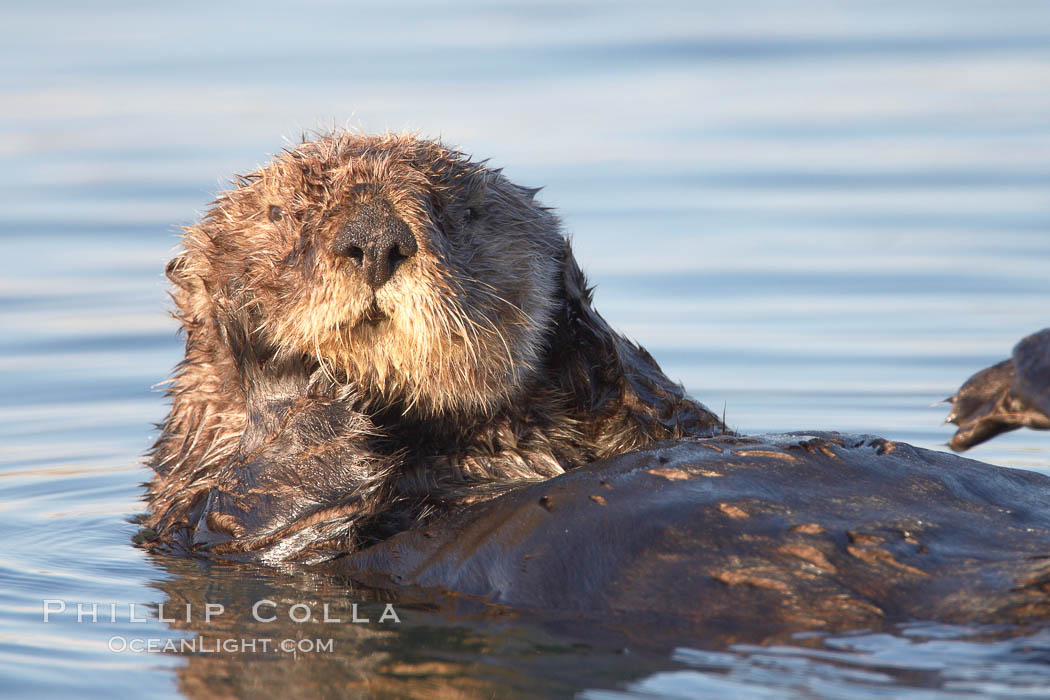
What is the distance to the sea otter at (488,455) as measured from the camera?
3502 mm

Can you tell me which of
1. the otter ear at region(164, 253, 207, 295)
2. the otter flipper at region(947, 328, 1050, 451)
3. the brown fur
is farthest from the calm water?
the otter flipper at region(947, 328, 1050, 451)

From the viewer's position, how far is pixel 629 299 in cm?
832

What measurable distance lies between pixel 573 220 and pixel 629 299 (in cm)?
111

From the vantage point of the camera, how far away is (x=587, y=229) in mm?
9188

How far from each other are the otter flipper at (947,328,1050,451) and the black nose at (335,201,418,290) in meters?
1.46

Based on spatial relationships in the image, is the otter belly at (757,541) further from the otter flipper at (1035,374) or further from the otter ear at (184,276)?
the otter ear at (184,276)

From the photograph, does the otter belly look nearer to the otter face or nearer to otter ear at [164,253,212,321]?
the otter face

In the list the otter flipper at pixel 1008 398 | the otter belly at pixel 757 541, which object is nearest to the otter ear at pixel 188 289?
the otter belly at pixel 757 541

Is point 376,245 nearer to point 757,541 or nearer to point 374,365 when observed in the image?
point 374,365

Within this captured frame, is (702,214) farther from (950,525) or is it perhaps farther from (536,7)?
(950,525)

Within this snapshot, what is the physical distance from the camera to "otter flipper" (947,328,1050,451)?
10.8ft

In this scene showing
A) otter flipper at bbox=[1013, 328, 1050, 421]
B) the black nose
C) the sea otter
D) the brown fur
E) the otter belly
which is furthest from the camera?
the brown fur

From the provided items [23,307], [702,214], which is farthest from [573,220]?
[23,307]

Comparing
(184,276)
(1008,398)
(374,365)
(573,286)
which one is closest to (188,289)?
(184,276)
